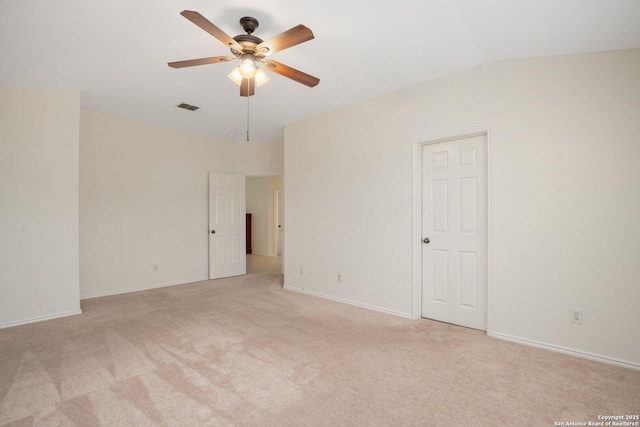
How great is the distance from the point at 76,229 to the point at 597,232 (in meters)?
5.55

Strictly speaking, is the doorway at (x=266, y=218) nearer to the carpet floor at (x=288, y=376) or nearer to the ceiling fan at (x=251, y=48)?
the carpet floor at (x=288, y=376)

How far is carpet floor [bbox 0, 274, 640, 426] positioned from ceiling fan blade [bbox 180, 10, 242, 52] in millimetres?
2425

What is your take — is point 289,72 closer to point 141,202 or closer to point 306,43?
point 306,43

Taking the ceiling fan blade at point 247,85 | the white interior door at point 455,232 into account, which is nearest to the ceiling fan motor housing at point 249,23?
the ceiling fan blade at point 247,85

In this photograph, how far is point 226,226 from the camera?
6.16 metres

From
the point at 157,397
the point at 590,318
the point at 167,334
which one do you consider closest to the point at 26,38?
the point at 167,334

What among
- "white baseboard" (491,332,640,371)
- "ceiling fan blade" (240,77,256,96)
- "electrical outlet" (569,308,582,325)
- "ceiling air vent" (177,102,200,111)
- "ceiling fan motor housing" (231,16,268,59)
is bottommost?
"white baseboard" (491,332,640,371)

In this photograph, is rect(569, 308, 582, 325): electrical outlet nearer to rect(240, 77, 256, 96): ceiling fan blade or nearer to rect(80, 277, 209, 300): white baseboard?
rect(240, 77, 256, 96): ceiling fan blade

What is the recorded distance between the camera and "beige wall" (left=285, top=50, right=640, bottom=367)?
251 centimetres

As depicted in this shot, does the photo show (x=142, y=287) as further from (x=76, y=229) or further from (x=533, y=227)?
(x=533, y=227)

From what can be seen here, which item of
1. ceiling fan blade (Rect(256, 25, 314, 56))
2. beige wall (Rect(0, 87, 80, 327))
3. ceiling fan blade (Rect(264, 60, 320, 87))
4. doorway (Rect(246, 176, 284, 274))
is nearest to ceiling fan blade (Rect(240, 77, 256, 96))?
ceiling fan blade (Rect(264, 60, 320, 87))

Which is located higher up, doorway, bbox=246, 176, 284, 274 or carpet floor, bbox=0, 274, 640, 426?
doorway, bbox=246, 176, 284, 274

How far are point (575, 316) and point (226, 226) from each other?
540 cm

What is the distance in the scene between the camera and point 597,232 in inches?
102
